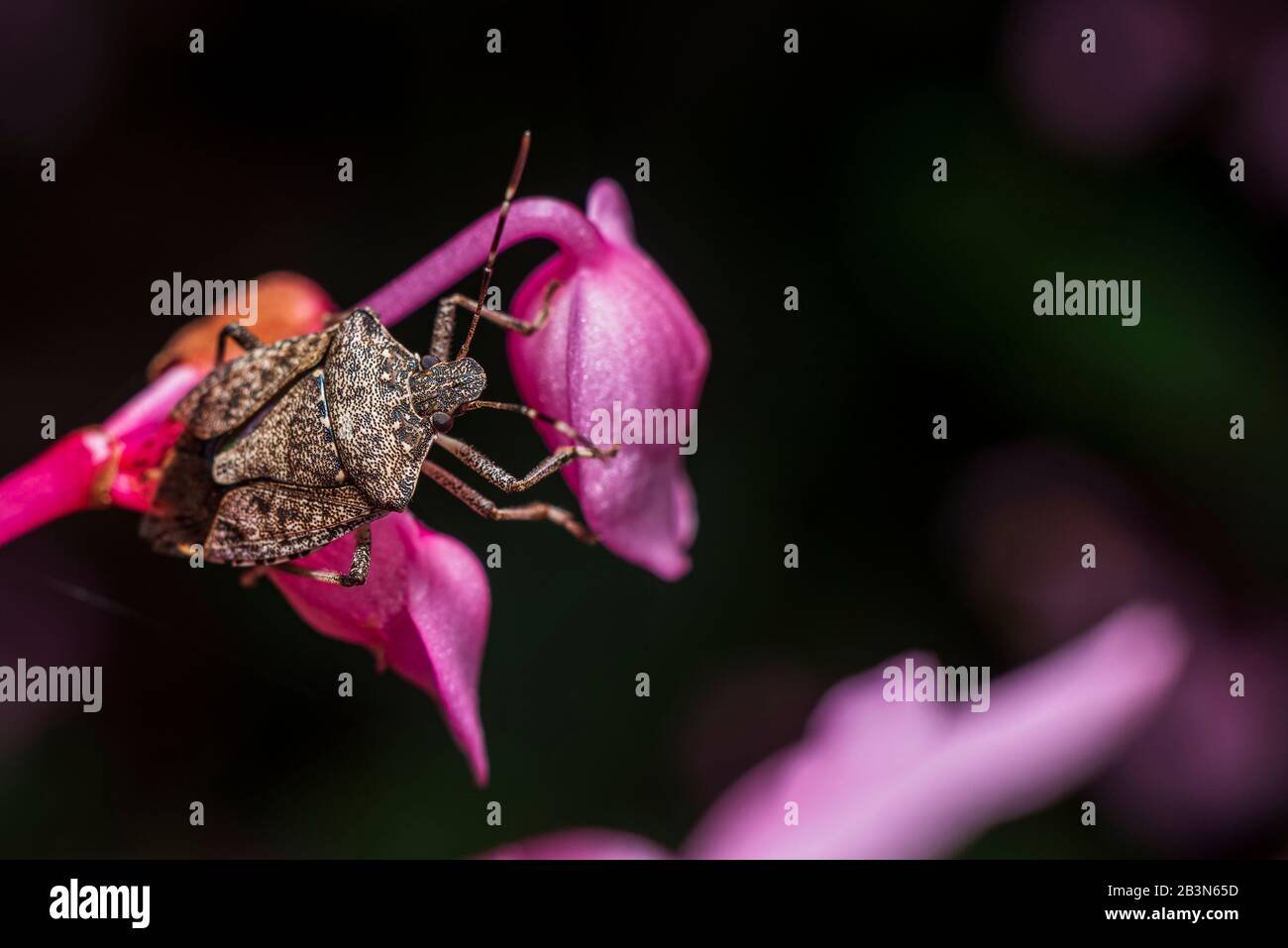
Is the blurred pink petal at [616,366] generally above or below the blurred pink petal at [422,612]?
above

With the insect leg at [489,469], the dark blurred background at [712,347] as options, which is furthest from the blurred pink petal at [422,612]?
the dark blurred background at [712,347]

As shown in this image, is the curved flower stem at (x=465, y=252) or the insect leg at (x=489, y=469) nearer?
the curved flower stem at (x=465, y=252)

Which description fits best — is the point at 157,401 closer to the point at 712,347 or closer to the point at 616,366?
the point at 616,366

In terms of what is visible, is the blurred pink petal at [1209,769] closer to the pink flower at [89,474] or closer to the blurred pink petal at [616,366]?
the blurred pink petal at [616,366]

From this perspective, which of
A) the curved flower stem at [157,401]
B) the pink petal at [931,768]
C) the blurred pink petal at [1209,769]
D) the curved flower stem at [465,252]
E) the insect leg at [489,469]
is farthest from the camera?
the blurred pink petal at [1209,769]

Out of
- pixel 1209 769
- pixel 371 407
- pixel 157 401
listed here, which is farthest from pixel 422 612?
pixel 1209 769
